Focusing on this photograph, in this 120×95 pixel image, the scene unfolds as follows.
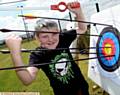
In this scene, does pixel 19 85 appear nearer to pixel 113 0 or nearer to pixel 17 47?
pixel 113 0

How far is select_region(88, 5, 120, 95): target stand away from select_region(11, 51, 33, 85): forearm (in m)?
0.44

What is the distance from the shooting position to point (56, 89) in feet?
5.36

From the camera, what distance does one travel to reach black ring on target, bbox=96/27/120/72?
1.61 m

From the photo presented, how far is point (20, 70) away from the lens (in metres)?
1.35

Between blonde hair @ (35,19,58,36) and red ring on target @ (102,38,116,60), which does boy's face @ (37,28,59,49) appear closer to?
blonde hair @ (35,19,58,36)

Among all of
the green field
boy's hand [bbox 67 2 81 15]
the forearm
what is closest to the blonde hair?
boy's hand [bbox 67 2 81 15]

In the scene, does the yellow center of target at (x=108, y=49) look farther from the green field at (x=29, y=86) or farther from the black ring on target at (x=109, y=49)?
the green field at (x=29, y=86)

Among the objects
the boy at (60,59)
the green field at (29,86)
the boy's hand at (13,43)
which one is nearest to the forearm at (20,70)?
the boy's hand at (13,43)

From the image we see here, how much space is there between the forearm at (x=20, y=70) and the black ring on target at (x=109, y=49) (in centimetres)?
45

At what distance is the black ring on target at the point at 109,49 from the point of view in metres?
1.61

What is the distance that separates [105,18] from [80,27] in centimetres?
16

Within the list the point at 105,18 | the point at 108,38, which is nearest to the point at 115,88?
the point at 108,38

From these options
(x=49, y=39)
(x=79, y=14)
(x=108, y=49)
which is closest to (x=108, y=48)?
(x=108, y=49)

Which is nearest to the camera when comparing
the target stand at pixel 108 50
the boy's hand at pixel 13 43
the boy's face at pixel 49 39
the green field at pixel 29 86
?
the boy's hand at pixel 13 43
